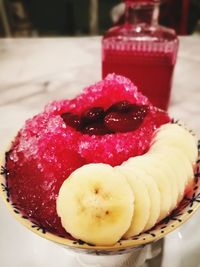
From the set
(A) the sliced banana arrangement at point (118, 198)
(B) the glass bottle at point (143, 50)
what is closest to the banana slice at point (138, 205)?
(A) the sliced banana arrangement at point (118, 198)

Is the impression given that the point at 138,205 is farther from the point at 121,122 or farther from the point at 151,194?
the point at 121,122

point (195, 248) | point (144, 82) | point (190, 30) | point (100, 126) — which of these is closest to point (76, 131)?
point (100, 126)

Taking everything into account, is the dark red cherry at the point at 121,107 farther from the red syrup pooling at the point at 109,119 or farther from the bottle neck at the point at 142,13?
the bottle neck at the point at 142,13

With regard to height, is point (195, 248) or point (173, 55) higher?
→ point (173, 55)

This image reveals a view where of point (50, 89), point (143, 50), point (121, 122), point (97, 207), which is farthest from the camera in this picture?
point (50, 89)

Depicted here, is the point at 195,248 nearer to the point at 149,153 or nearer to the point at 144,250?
the point at 144,250

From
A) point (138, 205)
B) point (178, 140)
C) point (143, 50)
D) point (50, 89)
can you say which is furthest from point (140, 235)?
point (50, 89)
